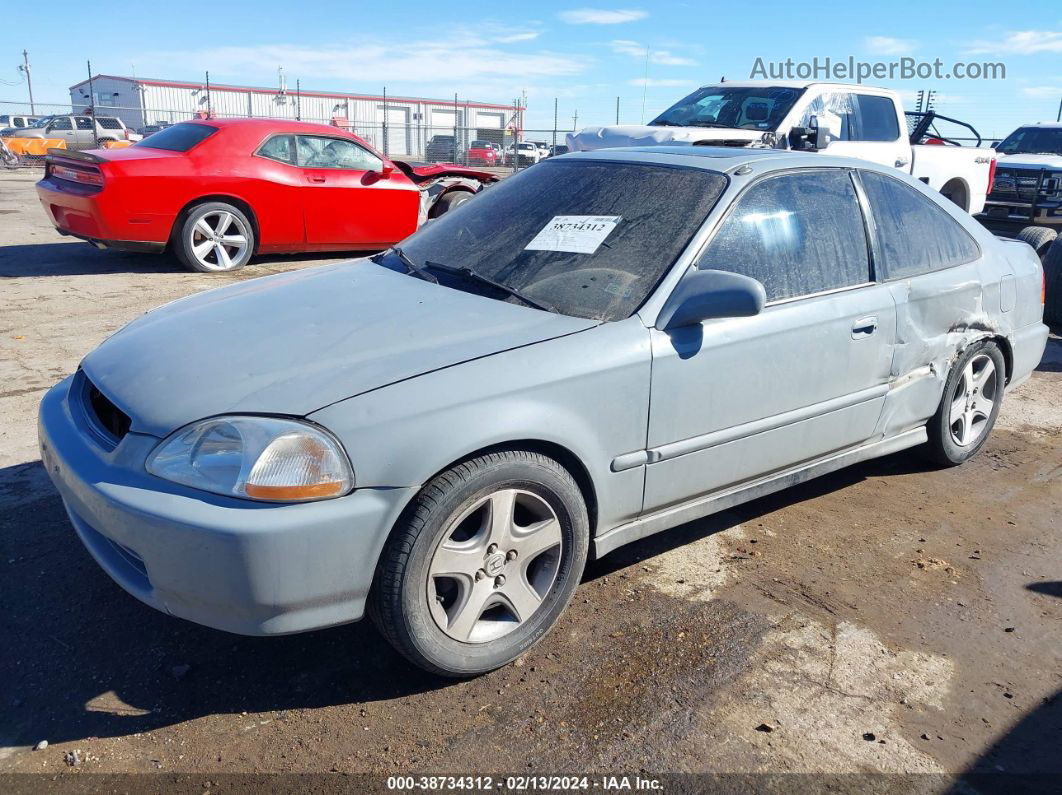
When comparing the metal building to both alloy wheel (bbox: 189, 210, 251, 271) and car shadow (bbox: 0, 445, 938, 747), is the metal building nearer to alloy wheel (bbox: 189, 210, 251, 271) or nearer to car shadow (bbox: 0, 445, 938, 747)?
alloy wheel (bbox: 189, 210, 251, 271)

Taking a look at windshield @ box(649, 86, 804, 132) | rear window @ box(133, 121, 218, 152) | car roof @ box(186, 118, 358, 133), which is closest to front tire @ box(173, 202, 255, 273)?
rear window @ box(133, 121, 218, 152)

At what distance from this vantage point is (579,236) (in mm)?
3260

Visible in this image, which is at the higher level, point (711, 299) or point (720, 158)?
point (720, 158)

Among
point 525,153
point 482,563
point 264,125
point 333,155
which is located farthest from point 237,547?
point 525,153

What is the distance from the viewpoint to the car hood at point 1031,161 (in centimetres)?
1141

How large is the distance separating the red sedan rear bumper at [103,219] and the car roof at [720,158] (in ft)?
17.7

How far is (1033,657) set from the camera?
9.52 ft

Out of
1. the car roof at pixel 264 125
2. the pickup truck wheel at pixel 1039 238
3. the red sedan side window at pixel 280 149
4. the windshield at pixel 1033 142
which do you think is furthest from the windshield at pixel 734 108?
the windshield at pixel 1033 142

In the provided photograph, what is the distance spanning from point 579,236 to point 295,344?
115 cm

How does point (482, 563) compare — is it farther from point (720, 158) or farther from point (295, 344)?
point (720, 158)

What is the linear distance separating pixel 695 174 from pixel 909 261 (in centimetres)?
117

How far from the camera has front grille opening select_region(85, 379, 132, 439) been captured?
2.62m

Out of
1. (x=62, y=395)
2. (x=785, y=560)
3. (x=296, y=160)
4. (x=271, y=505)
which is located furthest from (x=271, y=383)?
(x=296, y=160)

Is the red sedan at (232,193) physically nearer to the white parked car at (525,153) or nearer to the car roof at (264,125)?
the car roof at (264,125)
